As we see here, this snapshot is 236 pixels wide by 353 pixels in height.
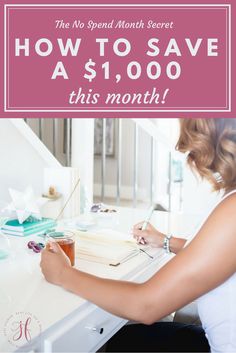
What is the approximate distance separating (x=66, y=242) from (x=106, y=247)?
0.20 meters

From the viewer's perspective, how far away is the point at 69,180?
171cm

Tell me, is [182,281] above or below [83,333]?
above

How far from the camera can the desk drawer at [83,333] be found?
2.80 ft

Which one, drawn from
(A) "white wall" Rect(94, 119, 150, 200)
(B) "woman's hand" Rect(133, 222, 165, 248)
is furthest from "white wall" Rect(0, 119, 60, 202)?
(A) "white wall" Rect(94, 119, 150, 200)

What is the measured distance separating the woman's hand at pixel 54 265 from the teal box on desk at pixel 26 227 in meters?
0.37

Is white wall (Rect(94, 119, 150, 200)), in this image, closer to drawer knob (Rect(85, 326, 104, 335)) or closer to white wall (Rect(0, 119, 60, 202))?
white wall (Rect(0, 119, 60, 202))

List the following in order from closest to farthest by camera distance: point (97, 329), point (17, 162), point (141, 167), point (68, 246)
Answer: point (97, 329) < point (68, 246) < point (17, 162) < point (141, 167)

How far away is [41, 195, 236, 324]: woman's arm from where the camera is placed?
0.85 metres

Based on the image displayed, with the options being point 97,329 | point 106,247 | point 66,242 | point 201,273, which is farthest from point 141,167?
point 201,273

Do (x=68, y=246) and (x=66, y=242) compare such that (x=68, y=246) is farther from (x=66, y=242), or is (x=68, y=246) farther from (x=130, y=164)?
(x=130, y=164)

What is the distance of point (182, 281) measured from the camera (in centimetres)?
87

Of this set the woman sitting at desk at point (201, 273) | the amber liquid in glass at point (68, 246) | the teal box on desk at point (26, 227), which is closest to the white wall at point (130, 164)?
the teal box on desk at point (26, 227)

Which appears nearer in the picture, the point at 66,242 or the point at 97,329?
the point at 97,329

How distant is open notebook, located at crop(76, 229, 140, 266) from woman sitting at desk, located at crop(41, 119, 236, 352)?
Answer: 0.17 metres
